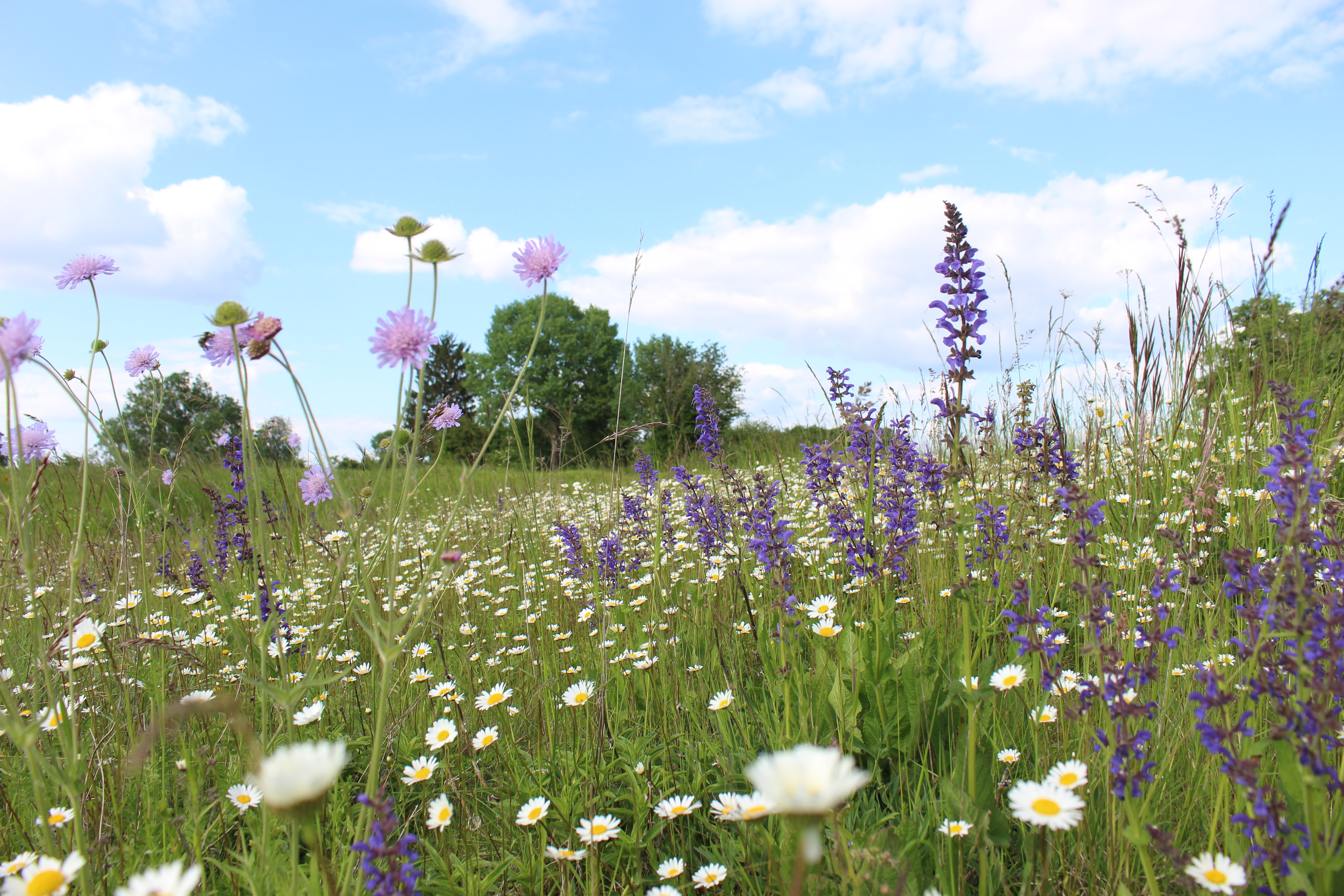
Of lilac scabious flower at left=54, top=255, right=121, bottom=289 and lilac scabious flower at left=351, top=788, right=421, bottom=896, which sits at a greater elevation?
lilac scabious flower at left=54, top=255, right=121, bottom=289

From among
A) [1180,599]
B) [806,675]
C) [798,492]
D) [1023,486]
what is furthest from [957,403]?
[798,492]

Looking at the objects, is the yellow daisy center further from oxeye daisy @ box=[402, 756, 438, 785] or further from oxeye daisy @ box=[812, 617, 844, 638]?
oxeye daisy @ box=[812, 617, 844, 638]

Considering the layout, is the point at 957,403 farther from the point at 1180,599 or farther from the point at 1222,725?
the point at 1180,599

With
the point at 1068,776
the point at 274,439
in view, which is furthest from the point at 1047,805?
the point at 274,439

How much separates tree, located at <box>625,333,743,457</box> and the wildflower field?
1075mm

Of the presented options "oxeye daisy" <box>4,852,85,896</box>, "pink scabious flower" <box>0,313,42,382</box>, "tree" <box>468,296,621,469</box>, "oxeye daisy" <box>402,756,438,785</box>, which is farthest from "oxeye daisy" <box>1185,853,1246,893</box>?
"tree" <box>468,296,621,469</box>

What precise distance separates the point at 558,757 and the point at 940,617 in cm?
153

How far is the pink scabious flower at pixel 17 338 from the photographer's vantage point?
1.52m

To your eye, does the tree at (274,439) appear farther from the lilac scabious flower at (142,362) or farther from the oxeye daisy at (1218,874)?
the oxeye daisy at (1218,874)

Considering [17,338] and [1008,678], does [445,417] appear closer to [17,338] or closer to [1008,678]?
[17,338]

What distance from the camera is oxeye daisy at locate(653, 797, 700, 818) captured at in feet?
5.28

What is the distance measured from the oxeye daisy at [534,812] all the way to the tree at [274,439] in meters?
1.70

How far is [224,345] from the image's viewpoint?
1.75 metres

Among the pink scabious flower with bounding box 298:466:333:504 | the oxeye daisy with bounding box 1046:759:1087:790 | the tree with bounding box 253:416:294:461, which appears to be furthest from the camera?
the tree with bounding box 253:416:294:461
